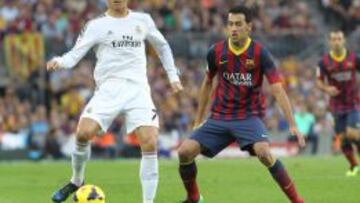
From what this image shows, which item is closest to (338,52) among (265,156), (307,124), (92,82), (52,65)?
(265,156)

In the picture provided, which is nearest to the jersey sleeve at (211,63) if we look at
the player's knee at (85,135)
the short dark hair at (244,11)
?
the short dark hair at (244,11)

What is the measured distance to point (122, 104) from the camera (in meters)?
13.4

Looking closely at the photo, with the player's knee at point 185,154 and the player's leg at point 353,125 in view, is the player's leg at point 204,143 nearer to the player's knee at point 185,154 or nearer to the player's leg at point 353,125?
the player's knee at point 185,154

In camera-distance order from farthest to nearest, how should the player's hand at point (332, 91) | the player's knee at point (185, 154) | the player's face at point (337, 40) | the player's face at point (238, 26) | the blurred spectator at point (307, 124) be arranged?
1. the blurred spectator at point (307, 124)
2. the player's face at point (337, 40)
3. the player's hand at point (332, 91)
4. the player's knee at point (185, 154)
5. the player's face at point (238, 26)

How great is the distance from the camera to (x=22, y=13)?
32250 millimetres

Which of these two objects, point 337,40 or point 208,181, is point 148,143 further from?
point 337,40

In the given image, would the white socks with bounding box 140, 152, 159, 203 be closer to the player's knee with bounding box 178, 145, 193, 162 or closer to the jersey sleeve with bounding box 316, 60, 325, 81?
the player's knee with bounding box 178, 145, 193, 162

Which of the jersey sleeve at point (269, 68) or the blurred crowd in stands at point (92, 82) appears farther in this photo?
the blurred crowd in stands at point (92, 82)

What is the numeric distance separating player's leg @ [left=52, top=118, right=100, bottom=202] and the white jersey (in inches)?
24.7

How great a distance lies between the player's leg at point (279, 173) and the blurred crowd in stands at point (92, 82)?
16431 millimetres

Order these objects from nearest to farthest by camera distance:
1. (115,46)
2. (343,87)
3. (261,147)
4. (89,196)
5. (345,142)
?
(89,196)
(261,147)
(115,46)
(343,87)
(345,142)

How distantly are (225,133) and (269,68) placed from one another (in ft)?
3.41

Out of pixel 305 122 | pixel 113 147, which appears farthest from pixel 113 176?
pixel 305 122

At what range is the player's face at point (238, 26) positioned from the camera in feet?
44.1
